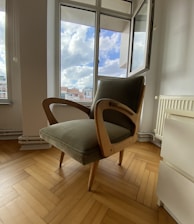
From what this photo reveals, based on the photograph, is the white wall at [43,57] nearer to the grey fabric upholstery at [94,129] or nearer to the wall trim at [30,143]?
the wall trim at [30,143]

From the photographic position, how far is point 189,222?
61 centimetres

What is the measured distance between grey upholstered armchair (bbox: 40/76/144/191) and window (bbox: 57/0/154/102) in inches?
32.5

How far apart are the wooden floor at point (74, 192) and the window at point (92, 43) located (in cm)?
108

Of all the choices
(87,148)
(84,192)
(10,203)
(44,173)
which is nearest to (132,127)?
(87,148)

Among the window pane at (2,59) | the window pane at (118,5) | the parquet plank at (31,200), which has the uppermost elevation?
the window pane at (118,5)

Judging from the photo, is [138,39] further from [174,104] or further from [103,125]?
[103,125]

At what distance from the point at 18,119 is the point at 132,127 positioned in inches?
60.2

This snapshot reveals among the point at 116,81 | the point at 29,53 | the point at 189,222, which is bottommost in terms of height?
the point at 189,222

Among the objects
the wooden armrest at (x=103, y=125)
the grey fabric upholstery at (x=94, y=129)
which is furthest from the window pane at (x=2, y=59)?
the wooden armrest at (x=103, y=125)

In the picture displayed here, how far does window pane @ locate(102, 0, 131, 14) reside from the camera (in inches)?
81.4

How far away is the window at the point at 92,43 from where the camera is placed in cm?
193

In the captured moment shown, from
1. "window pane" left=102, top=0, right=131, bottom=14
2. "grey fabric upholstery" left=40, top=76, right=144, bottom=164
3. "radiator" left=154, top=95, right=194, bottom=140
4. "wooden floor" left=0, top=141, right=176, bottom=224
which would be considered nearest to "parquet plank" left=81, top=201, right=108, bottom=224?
"wooden floor" left=0, top=141, right=176, bottom=224

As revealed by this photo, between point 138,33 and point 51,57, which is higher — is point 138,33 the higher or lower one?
the higher one

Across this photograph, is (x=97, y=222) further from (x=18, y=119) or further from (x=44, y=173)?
(x=18, y=119)
